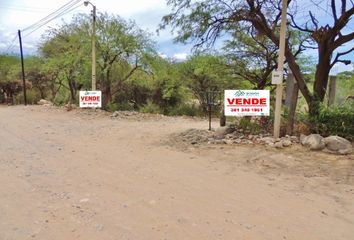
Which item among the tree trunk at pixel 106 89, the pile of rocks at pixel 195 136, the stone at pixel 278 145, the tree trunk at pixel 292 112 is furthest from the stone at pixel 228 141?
the tree trunk at pixel 106 89

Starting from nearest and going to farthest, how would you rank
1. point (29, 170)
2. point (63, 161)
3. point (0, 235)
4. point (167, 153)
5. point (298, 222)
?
1. point (0, 235)
2. point (298, 222)
3. point (29, 170)
4. point (63, 161)
5. point (167, 153)

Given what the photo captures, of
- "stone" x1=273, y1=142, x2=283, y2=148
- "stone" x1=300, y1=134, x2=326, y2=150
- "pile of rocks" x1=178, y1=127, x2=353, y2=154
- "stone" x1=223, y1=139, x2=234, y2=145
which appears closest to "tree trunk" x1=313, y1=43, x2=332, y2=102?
"pile of rocks" x1=178, y1=127, x2=353, y2=154

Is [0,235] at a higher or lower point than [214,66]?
lower

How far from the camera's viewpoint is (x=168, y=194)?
215 inches

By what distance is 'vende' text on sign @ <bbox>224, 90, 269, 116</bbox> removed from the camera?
33.0 ft

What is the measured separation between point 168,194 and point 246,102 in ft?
17.4

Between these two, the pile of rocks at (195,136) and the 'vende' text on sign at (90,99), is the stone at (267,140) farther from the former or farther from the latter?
the 'vende' text on sign at (90,99)

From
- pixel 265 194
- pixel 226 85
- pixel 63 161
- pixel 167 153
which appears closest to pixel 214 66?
pixel 226 85

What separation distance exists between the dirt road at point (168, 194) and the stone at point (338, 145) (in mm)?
335

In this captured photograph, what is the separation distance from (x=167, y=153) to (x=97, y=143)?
7.55 feet

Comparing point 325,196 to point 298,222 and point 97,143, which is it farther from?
point 97,143

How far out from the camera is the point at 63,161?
25.0 ft

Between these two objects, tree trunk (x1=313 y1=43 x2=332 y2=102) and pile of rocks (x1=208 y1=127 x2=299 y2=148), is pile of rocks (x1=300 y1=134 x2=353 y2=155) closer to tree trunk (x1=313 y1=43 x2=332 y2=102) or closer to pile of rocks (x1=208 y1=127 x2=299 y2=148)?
pile of rocks (x1=208 y1=127 x2=299 y2=148)

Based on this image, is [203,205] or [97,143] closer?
[203,205]
